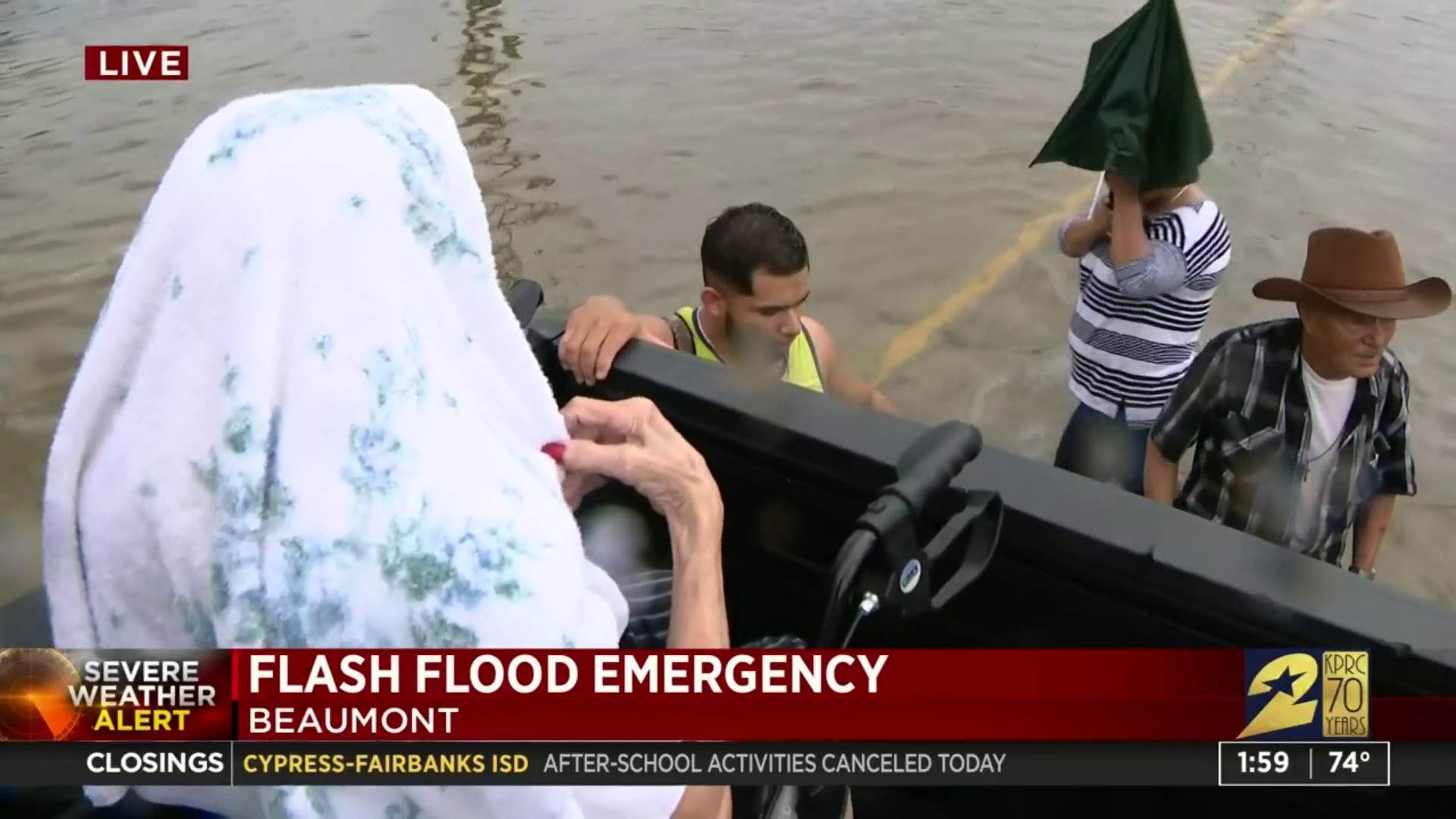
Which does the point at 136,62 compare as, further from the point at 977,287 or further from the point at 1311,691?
the point at 1311,691

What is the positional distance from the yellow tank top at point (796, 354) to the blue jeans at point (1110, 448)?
745 millimetres

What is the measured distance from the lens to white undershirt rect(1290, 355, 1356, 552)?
187 centimetres

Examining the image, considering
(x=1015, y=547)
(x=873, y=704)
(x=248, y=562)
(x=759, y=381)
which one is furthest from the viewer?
(x=759, y=381)

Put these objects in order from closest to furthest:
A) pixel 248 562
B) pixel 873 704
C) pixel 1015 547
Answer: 1. pixel 248 562
2. pixel 873 704
3. pixel 1015 547

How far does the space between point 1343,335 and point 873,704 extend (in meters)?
1.16

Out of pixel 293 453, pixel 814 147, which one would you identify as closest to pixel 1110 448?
pixel 293 453

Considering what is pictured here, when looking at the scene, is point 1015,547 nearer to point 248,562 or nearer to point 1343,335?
point 1343,335

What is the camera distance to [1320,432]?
6.19 feet

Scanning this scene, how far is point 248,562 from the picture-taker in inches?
34.8

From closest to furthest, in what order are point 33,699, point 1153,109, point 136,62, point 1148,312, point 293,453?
point 293,453 → point 33,699 → point 1153,109 → point 1148,312 → point 136,62

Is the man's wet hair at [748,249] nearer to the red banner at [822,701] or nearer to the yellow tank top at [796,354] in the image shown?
the yellow tank top at [796,354]

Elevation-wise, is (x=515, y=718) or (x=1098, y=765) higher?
(x=515, y=718)

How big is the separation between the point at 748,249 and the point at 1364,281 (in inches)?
46.4

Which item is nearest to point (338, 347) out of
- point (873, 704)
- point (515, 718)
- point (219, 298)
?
point (219, 298)
